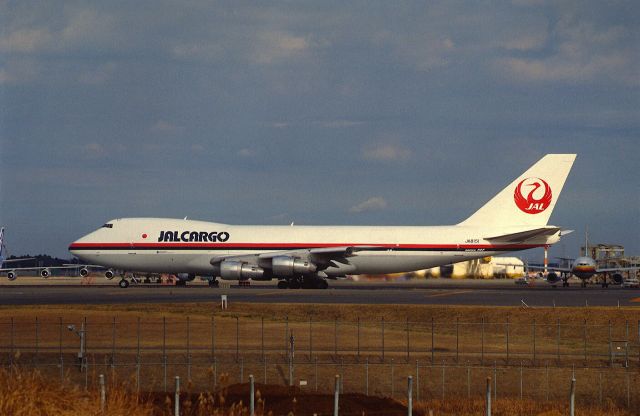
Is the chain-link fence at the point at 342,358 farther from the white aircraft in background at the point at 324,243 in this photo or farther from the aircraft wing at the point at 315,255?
the white aircraft in background at the point at 324,243

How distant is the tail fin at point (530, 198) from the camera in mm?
79750

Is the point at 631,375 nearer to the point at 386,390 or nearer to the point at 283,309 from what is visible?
the point at 386,390

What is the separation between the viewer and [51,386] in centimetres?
1672

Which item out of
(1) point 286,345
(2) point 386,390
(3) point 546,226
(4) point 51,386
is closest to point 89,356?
(1) point 286,345

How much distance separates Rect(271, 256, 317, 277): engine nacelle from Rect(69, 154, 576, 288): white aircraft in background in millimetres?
79

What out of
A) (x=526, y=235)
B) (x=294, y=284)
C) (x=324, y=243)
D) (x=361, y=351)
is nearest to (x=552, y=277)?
(x=526, y=235)

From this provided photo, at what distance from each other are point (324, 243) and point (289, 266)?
4.53 m

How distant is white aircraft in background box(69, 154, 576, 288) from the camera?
75.6m

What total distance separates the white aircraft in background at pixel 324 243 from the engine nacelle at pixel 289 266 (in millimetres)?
79

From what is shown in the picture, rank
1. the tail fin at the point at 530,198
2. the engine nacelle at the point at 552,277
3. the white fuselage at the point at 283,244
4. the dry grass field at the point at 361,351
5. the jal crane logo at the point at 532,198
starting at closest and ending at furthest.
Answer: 1. the dry grass field at the point at 361,351
2. the white fuselage at the point at 283,244
3. the tail fin at the point at 530,198
4. the jal crane logo at the point at 532,198
5. the engine nacelle at the point at 552,277

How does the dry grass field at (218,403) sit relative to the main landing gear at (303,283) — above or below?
below

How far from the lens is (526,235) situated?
75000mm

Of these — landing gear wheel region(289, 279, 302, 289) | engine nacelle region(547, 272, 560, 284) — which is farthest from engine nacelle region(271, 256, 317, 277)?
engine nacelle region(547, 272, 560, 284)

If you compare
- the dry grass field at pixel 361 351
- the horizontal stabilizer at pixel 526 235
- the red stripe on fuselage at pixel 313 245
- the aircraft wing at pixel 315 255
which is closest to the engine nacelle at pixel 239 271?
the aircraft wing at pixel 315 255
